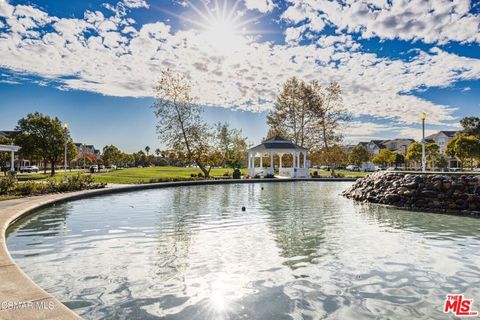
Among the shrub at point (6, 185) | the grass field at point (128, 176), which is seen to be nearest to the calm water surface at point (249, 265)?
the shrub at point (6, 185)

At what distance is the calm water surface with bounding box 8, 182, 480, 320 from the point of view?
4648 mm

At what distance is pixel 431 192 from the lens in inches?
594

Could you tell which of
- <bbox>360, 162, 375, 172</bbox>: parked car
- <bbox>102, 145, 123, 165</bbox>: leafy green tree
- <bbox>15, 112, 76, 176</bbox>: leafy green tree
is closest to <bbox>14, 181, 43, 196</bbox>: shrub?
<bbox>15, 112, 76, 176</bbox>: leafy green tree

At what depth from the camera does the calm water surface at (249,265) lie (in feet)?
15.3

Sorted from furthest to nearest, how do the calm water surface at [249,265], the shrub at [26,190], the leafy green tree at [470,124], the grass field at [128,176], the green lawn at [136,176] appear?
the leafy green tree at [470,124] → the green lawn at [136,176] → the grass field at [128,176] → the shrub at [26,190] → the calm water surface at [249,265]

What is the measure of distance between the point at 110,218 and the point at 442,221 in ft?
37.6

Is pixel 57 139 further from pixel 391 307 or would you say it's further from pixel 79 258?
pixel 391 307

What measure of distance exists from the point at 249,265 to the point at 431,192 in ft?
39.6

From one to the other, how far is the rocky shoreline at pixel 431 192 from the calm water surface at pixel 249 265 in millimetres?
2919

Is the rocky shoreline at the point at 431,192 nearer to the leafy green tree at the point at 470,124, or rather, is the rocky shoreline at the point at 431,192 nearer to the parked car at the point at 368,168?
the parked car at the point at 368,168

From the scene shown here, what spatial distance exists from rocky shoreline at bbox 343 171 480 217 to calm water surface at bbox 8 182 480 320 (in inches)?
115

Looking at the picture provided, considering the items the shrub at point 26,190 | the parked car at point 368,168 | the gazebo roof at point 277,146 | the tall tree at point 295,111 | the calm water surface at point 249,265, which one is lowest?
the calm water surface at point 249,265

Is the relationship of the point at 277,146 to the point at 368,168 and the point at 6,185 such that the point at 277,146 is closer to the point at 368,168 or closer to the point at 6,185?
the point at 6,185

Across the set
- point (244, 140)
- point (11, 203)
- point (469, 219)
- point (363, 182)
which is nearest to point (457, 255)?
point (469, 219)
